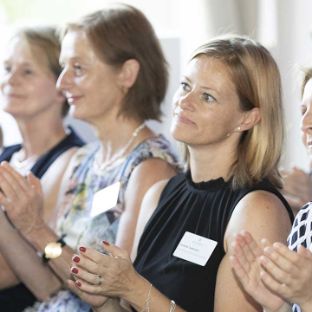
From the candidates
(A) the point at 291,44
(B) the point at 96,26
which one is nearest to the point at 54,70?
(B) the point at 96,26

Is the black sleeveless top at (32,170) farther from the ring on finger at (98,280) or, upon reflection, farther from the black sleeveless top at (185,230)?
the ring on finger at (98,280)

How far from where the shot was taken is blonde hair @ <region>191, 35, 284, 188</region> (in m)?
2.37

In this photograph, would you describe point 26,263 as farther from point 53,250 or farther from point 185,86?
point 185,86

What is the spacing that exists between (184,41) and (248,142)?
169 centimetres

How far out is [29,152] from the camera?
3549 mm

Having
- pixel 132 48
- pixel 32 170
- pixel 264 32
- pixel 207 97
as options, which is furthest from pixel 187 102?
pixel 264 32

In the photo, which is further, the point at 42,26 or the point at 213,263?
the point at 42,26

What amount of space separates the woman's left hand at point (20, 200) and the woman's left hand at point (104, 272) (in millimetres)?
554

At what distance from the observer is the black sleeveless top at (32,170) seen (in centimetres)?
309

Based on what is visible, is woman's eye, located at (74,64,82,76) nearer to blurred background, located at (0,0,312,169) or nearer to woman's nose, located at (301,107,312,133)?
blurred background, located at (0,0,312,169)

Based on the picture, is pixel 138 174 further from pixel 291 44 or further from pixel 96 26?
pixel 291 44

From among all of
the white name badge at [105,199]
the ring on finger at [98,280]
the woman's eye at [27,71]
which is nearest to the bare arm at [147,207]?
the white name badge at [105,199]

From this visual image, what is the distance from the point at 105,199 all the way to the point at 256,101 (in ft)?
2.41

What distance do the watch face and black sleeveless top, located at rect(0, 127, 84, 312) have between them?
1.57ft
